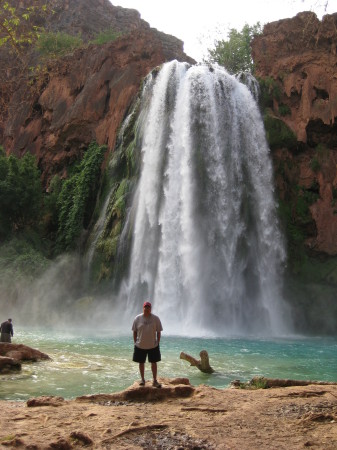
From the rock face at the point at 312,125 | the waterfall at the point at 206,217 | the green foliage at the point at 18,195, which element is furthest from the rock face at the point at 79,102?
the rock face at the point at 312,125

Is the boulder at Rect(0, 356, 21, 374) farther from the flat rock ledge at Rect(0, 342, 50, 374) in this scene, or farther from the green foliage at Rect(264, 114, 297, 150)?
the green foliage at Rect(264, 114, 297, 150)

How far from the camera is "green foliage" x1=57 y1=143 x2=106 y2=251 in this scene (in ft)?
92.4

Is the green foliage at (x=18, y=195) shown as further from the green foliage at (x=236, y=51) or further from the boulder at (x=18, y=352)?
the green foliage at (x=236, y=51)

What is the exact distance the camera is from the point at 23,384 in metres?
8.33

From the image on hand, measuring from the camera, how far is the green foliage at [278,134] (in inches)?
1016

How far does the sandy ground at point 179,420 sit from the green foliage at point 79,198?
22208mm

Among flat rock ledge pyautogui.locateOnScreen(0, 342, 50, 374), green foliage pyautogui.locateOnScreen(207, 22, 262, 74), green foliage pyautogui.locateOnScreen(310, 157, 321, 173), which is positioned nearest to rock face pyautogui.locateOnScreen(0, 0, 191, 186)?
green foliage pyautogui.locateOnScreen(310, 157, 321, 173)

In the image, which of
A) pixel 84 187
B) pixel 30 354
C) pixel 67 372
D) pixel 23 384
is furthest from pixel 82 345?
pixel 84 187

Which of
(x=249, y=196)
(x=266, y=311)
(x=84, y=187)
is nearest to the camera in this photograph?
(x=266, y=311)

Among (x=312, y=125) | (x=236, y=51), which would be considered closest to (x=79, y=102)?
(x=312, y=125)

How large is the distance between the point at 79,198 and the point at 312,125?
14302mm

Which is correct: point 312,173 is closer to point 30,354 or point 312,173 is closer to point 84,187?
point 84,187

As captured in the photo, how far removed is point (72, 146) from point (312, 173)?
1622cm

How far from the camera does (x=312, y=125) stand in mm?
26016
